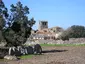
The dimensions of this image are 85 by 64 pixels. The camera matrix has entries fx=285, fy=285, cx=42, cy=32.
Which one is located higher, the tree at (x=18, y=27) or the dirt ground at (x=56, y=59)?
the tree at (x=18, y=27)

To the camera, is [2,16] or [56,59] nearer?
[56,59]

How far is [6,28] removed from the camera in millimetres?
48188

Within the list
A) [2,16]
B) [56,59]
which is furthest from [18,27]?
[56,59]

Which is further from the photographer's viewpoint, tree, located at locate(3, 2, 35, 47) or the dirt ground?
tree, located at locate(3, 2, 35, 47)

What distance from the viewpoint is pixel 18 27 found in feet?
163

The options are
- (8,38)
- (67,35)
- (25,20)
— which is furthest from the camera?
(67,35)

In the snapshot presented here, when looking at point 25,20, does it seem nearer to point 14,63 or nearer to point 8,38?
point 8,38

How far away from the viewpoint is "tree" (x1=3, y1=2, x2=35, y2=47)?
155 ft

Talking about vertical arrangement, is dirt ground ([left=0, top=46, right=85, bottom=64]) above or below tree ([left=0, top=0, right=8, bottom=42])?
Result: below

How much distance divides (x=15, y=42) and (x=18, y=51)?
18.3 ft

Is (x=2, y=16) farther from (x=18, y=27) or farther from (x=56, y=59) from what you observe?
(x=56, y=59)

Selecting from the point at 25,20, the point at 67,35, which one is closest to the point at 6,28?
the point at 25,20

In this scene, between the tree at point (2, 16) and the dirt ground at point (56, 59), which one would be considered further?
the tree at point (2, 16)

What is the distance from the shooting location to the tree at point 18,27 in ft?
155
